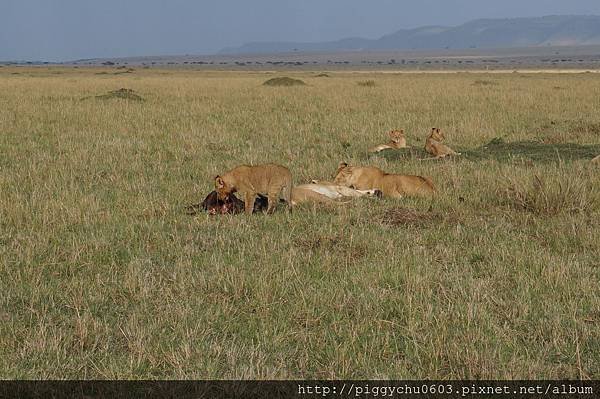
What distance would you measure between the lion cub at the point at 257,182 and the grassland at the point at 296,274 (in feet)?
1.10

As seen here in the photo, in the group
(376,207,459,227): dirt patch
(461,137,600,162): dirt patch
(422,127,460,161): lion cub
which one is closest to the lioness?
(376,207,459,227): dirt patch

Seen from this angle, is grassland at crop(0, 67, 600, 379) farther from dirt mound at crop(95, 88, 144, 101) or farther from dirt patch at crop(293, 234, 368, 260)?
dirt mound at crop(95, 88, 144, 101)

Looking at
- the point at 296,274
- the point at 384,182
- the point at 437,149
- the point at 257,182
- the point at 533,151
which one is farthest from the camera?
the point at 533,151

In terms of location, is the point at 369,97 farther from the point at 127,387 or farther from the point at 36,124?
the point at 127,387

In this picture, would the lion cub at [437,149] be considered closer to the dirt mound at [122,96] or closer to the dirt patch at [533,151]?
the dirt patch at [533,151]

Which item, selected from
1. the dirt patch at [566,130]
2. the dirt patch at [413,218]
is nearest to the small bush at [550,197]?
the dirt patch at [413,218]

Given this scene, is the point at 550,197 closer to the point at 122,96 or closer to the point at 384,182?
the point at 384,182

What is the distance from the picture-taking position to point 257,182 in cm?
832

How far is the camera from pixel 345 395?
Answer: 3.79 meters

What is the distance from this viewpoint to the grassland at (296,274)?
166 inches

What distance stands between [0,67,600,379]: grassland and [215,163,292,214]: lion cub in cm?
33

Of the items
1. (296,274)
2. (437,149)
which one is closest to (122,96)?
(437,149)

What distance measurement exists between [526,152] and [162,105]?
48.6 feet

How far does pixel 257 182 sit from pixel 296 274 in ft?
8.98
